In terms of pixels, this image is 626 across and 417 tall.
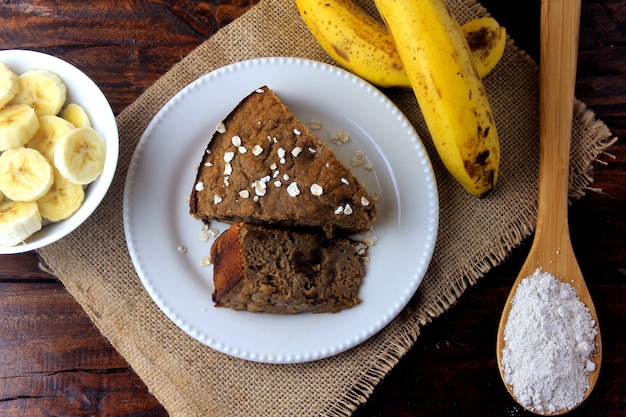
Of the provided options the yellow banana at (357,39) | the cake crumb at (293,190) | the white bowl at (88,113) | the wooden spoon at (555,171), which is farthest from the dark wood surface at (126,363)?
the cake crumb at (293,190)

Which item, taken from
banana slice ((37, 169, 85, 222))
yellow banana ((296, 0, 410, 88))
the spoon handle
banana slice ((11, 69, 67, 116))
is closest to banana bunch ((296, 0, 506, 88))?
yellow banana ((296, 0, 410, 88))

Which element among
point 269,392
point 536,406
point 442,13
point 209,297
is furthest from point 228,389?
point 442,13

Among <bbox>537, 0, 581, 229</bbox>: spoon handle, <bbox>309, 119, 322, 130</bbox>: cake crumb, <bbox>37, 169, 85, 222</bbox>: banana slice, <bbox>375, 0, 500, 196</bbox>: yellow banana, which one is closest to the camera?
<bbox>375, 0, 500, 196</bbox>: yellow banana

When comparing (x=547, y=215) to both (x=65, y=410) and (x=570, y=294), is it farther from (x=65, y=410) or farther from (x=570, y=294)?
(x=65, y=410)

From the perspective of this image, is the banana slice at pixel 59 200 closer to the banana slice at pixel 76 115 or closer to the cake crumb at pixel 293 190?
the banana slice at pixel 76 115

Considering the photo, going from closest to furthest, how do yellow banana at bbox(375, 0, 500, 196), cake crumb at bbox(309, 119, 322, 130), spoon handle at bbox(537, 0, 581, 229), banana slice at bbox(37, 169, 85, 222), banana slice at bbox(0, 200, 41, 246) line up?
1. yellow banana at bbox(375, 0, 500, 196)
2. banana slice at bbox(0, 200, 41, 246)
3. banana slice at bbox(37, 169, 85, 222)
4. spoon handle at bbox(537, 0, 581, 229)
5. cake crumb at bbox(309, 119, 322, 130)

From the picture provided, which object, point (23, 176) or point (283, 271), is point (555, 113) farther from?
point (23, 176)

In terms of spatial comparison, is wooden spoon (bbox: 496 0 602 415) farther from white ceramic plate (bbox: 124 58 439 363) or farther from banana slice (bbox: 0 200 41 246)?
banana slice (bbox: 0 200 41 246)
